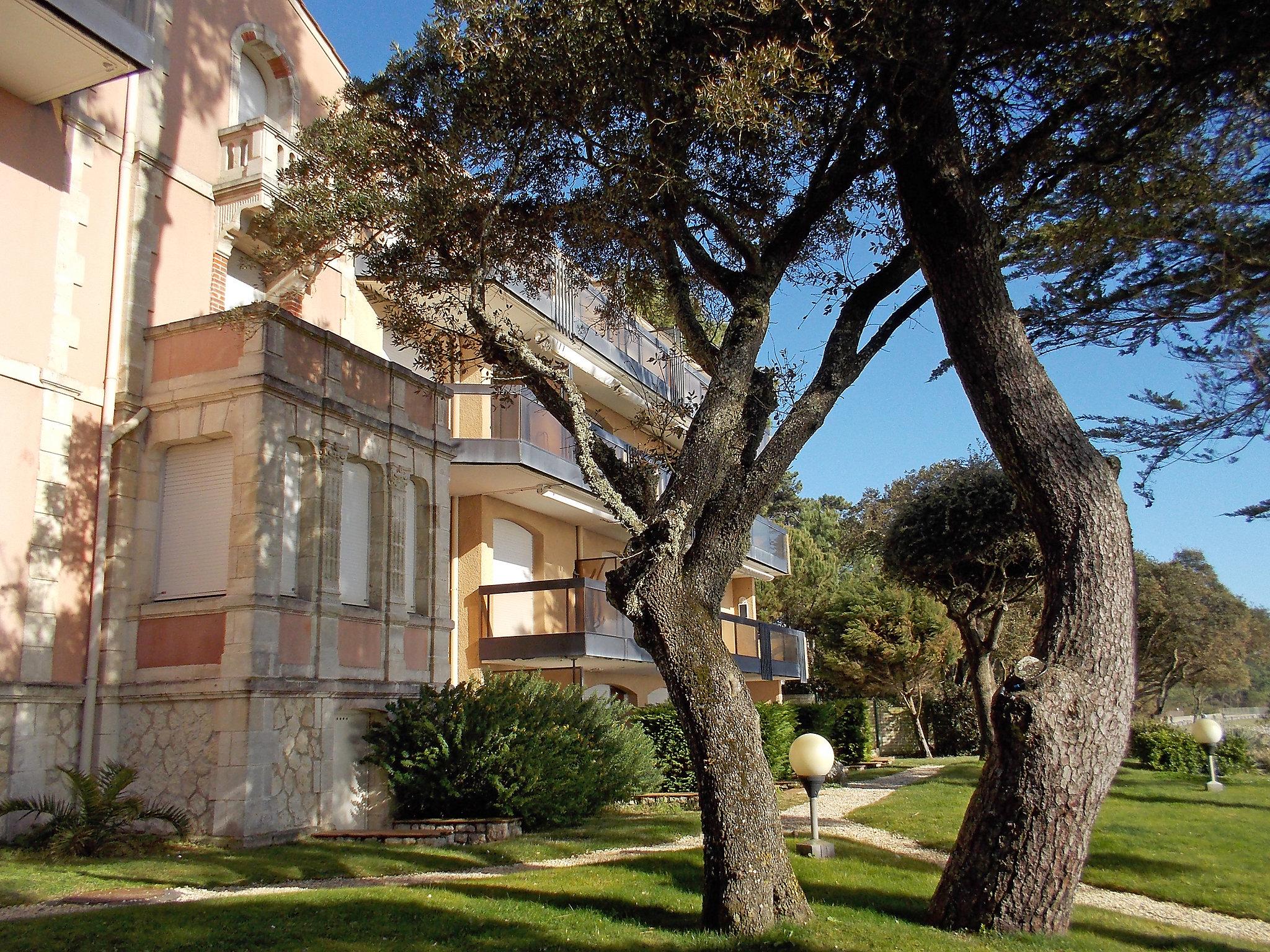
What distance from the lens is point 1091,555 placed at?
7047 millimetres

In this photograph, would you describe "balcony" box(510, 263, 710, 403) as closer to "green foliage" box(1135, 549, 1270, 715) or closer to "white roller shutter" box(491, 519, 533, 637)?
"white roller shutter" box(491, 519, 533, 637)


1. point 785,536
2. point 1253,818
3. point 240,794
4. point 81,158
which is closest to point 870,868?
point 240,794

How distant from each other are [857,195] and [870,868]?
6.60 metres

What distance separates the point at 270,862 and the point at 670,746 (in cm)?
876

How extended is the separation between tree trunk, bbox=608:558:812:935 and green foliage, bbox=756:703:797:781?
12.2m

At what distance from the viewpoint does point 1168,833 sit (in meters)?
12.2

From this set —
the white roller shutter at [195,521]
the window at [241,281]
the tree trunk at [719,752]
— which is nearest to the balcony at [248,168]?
the window at [241,281]

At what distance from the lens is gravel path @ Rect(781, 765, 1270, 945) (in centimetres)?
802

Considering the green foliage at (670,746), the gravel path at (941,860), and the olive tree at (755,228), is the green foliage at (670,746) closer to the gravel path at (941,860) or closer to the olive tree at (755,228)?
the gravel path at (941,860)

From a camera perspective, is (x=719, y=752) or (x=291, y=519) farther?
(x=291, y=519)

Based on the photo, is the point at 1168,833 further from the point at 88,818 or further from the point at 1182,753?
the point at 1182,753

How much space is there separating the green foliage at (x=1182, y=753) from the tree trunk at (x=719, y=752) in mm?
18464

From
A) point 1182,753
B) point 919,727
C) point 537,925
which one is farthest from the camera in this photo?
point 919,727

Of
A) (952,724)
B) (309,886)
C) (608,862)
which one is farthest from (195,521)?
(952,724)
